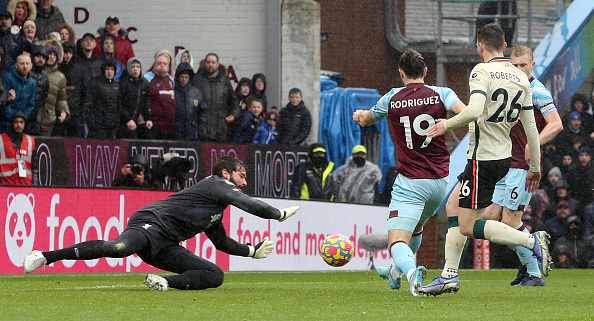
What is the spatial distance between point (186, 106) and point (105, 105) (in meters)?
1.48

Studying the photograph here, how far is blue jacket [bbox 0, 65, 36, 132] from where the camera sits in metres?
14.3

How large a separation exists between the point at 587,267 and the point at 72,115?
907 cm

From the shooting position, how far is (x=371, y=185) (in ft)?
58.9

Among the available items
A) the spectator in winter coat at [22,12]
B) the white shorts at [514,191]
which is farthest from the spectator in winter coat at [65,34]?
the white shorts at [514,191]

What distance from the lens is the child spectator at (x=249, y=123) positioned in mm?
17266

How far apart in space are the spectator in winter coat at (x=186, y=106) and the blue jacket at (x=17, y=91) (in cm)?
251

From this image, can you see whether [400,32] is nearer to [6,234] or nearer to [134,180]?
[134,180]

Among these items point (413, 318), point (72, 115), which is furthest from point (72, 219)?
point (413, 318)

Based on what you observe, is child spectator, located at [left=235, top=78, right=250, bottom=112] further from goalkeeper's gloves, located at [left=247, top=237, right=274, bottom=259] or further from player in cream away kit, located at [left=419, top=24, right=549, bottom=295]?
player in cream away kit, located at [left=419, top=24, right=549, bottom=295]

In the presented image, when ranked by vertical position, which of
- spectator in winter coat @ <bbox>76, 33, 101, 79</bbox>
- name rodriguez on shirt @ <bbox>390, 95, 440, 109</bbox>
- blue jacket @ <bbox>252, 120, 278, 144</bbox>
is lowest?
blue jacket @ <bbox>252, 120, 278, 144</bbox>

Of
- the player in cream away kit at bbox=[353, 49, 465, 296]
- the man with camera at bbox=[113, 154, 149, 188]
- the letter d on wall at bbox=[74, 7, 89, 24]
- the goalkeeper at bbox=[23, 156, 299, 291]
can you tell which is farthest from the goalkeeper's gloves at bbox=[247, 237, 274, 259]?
the letter d on wall at bbox=[74, 7, 89, 24]

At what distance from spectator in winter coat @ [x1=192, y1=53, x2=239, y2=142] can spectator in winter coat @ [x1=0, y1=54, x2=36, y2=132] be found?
9.78 ft

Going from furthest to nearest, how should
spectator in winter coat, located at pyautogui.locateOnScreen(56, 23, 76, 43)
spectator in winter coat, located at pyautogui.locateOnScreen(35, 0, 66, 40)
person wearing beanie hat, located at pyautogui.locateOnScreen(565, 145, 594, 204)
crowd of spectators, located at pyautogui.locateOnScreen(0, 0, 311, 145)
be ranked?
person wearing beanie hat, located at pyautogui.locateOnScreen(565, 145, 594, 204), spectator in winter coat, located at pyautogui.locateOnScreen(35, 0, 66, 40), spectator in winter coat, located at pyautogui.locateOnScreen(56, 23, 76, 43), crowd of spectators, located at pyautogui.locateOnScreen(0, 0, 311, 145)

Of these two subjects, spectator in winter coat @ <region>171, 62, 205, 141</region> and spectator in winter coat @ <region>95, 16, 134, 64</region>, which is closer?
spectator in winter coat @ <region>171, 62, 205, 141</region>
